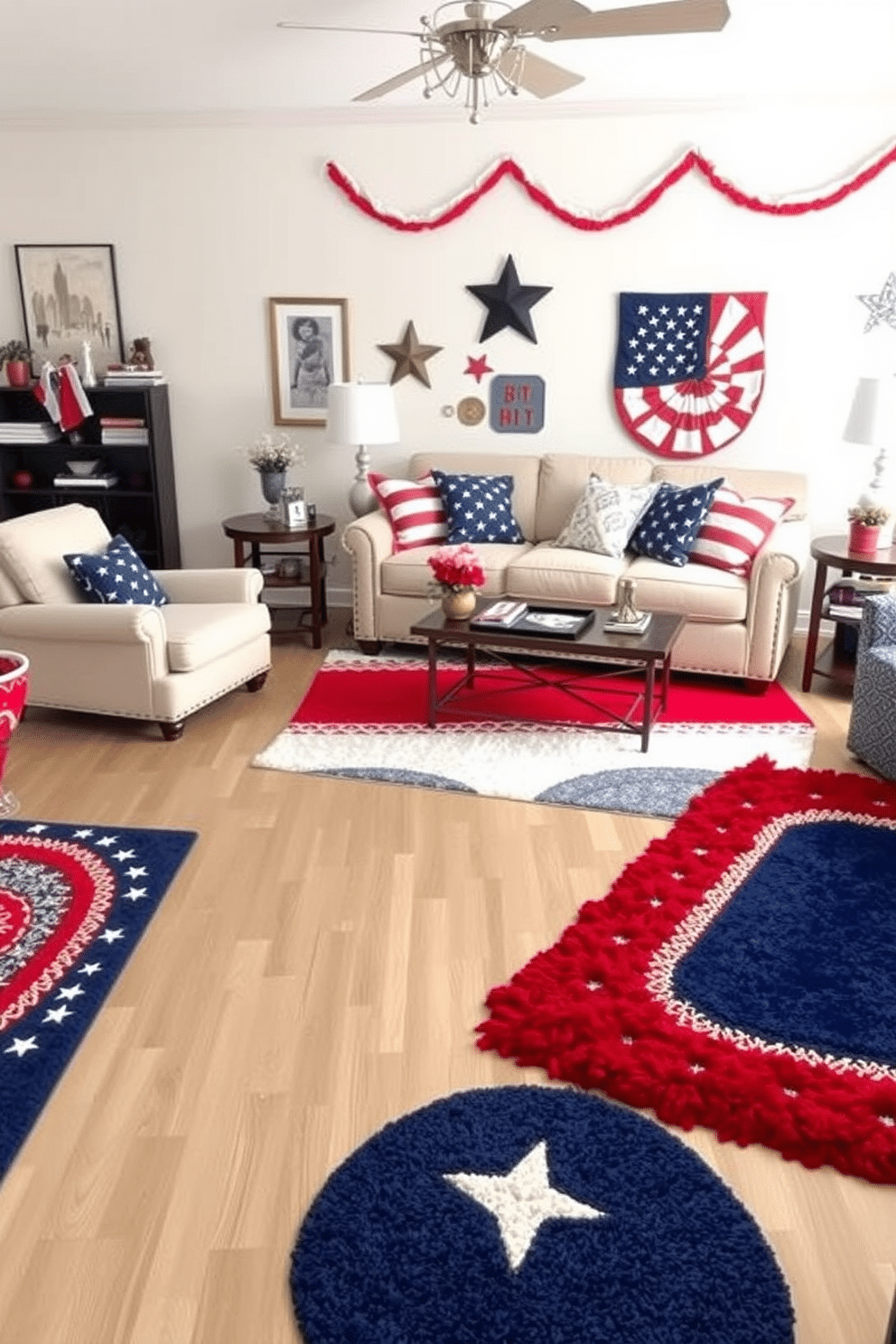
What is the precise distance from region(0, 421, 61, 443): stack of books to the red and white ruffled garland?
2030mm

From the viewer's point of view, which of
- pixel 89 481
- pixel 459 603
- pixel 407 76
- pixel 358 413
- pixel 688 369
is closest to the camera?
pixel 407 76

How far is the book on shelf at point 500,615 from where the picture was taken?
420cm

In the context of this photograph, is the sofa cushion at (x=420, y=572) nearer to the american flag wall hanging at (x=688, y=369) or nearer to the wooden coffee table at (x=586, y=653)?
the wooden coffee table at (x=586, y=653)

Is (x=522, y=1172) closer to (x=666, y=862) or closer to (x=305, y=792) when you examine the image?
(x=666, y=862)

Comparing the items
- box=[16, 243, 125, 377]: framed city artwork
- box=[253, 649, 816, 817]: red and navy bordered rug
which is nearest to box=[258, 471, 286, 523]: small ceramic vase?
box=[253, 649, 816, 817]: red and navy bordered rug

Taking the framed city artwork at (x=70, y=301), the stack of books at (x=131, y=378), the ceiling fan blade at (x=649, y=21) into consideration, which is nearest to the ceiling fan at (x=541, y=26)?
the ceiling fan blade at (x=649, y=21)

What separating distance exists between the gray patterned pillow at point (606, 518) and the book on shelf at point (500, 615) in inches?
31.2

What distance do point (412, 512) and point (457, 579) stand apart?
1106 mm

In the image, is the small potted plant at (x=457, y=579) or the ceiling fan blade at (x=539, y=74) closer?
the ceiling fan blade at (x=539, y=74)

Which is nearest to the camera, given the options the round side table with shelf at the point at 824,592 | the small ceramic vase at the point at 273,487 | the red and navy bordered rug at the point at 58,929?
the red and navy bordered rug at the point at 58,929

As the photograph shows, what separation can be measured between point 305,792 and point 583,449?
2829 mm

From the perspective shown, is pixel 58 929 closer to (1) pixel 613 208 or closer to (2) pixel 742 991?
(2) pixel 742 991

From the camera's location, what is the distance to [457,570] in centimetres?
422

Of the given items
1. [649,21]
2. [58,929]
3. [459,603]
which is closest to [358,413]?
[459,603]
